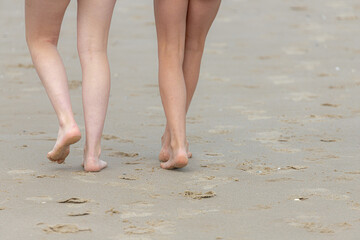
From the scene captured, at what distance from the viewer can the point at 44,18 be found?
4.02m

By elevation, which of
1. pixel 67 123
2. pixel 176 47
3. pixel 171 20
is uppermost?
pixel 171 20

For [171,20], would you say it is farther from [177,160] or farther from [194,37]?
[177,160]

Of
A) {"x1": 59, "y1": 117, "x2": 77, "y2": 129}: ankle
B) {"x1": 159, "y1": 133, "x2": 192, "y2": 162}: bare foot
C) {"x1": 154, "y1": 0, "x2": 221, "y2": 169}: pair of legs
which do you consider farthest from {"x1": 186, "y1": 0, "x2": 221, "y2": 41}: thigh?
{"x1": 59, "y1": 117, "x2": 77, "y2": 129}: ankle

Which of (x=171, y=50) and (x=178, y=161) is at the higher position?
(x=171, y=50)

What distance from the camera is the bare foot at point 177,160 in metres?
4.05

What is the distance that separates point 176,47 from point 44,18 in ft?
2.10

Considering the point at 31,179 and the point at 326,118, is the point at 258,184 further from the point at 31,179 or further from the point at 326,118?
the point at 326,118

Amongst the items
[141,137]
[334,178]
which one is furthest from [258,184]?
[141,137]

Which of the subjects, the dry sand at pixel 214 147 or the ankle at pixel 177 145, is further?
the ankle at pixel 177 145

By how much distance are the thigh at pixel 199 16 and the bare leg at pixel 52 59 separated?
0.60 metres

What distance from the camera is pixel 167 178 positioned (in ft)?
13.1

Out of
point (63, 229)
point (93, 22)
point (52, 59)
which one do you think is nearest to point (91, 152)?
point (52, 59)

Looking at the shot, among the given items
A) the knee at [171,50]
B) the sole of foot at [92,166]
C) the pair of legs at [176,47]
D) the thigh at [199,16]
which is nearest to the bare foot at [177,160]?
the pair of legs at [176,47]

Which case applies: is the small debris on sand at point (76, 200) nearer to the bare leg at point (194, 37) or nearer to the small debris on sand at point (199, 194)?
the small debris on sand at point (199, 194)
